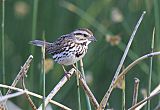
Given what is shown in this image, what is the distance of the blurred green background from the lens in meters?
4.82

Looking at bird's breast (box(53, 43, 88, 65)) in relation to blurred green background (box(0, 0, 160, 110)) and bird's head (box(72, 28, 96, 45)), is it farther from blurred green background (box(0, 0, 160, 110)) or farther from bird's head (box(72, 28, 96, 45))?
blurred green background (box(0, 0, 160, 110))

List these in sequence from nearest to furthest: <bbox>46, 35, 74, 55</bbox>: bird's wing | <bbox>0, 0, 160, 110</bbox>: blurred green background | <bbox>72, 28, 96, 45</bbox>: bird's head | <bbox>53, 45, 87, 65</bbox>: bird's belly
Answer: <bbox>53, 45, 87, 65</bbox>: bird's belly
<bbox>72, 28, 96, 45</bbox>: bird's head
<bbox>46, 35, 74, 55</bbox>: bird's wing
<bbox>0, 0, 160, 110</bbox>: blurred green background

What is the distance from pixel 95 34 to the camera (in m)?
5.02

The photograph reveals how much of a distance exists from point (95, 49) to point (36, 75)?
0.63m

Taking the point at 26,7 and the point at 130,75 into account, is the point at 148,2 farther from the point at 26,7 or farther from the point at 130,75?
the point at 26,7

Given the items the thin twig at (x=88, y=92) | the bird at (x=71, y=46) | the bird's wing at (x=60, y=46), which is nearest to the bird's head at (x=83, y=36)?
the bird at (x=71, y=46)

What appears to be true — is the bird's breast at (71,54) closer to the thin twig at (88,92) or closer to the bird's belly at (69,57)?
the bird's belly at (69,57)

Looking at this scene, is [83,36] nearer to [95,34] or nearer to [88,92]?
[88,92]

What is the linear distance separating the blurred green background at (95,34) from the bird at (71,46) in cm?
98

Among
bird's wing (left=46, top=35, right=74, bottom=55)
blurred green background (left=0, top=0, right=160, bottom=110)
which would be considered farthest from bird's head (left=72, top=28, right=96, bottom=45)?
blurred green background (left=0, top=0, right=160, bottom=110)

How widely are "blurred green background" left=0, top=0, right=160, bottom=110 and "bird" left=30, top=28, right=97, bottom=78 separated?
98cm

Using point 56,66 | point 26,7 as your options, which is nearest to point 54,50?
point 56,66

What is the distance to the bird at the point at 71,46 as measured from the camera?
3.44m

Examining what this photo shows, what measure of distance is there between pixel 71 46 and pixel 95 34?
137cm
